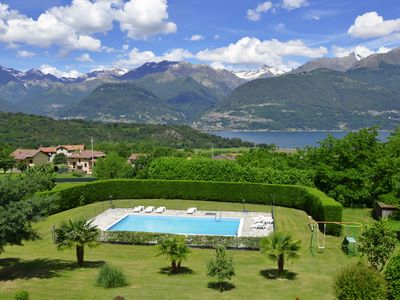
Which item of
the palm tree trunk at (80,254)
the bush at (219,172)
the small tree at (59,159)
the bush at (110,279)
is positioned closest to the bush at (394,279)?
the bush at (110,279)

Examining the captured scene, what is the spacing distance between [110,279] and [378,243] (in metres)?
12.3

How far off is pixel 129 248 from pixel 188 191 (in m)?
19.4

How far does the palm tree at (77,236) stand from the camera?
20406 millimetres

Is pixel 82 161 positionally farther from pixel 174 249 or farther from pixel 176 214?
pixel 174 249

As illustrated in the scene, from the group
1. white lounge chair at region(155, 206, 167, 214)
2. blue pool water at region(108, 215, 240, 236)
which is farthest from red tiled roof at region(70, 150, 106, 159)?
blue pool water at region(108, 215, 240, 236)

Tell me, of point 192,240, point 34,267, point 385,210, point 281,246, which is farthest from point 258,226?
point 34,267

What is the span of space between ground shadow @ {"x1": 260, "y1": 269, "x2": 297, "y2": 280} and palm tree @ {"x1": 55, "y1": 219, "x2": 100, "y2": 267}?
878cm

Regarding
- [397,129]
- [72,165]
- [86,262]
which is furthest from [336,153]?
[72,165]

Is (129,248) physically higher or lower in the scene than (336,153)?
lower

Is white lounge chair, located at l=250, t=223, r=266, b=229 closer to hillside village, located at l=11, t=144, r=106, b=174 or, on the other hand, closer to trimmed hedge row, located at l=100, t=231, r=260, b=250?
trimmed hedge row, located at l=100, t=231, r=260, b=250

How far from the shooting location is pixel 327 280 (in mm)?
19578

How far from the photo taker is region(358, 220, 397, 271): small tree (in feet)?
61.9

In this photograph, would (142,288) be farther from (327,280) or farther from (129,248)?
(129,248)

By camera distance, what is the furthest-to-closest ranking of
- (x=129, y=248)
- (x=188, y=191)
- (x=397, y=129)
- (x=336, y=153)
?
(x=397, y=129) → (x=188, y=191) → (x=336, y=153) → (x=129, y=248)
